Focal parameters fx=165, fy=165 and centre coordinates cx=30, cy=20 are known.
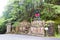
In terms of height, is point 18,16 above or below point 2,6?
below

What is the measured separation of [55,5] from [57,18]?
32 cm

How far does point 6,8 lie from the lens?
4047 mm

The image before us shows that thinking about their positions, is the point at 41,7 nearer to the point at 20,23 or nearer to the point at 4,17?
the point at 20,23

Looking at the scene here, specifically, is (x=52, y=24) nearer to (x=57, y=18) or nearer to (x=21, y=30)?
(x=57, y=18)

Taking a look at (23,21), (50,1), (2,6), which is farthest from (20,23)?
(50,1)

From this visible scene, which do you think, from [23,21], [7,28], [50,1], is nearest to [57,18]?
[50,1]

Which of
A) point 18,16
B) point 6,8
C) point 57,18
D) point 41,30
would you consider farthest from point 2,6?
point 57,18

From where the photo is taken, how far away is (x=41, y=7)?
4074mm

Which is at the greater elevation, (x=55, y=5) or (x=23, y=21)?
(x=55, y=5)

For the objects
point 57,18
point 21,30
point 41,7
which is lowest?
point 21,30

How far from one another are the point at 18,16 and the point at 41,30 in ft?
2.20

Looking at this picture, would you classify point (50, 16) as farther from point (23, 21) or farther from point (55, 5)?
point (23, 21)

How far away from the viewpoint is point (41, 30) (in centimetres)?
400

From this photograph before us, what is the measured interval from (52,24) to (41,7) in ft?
1.64
